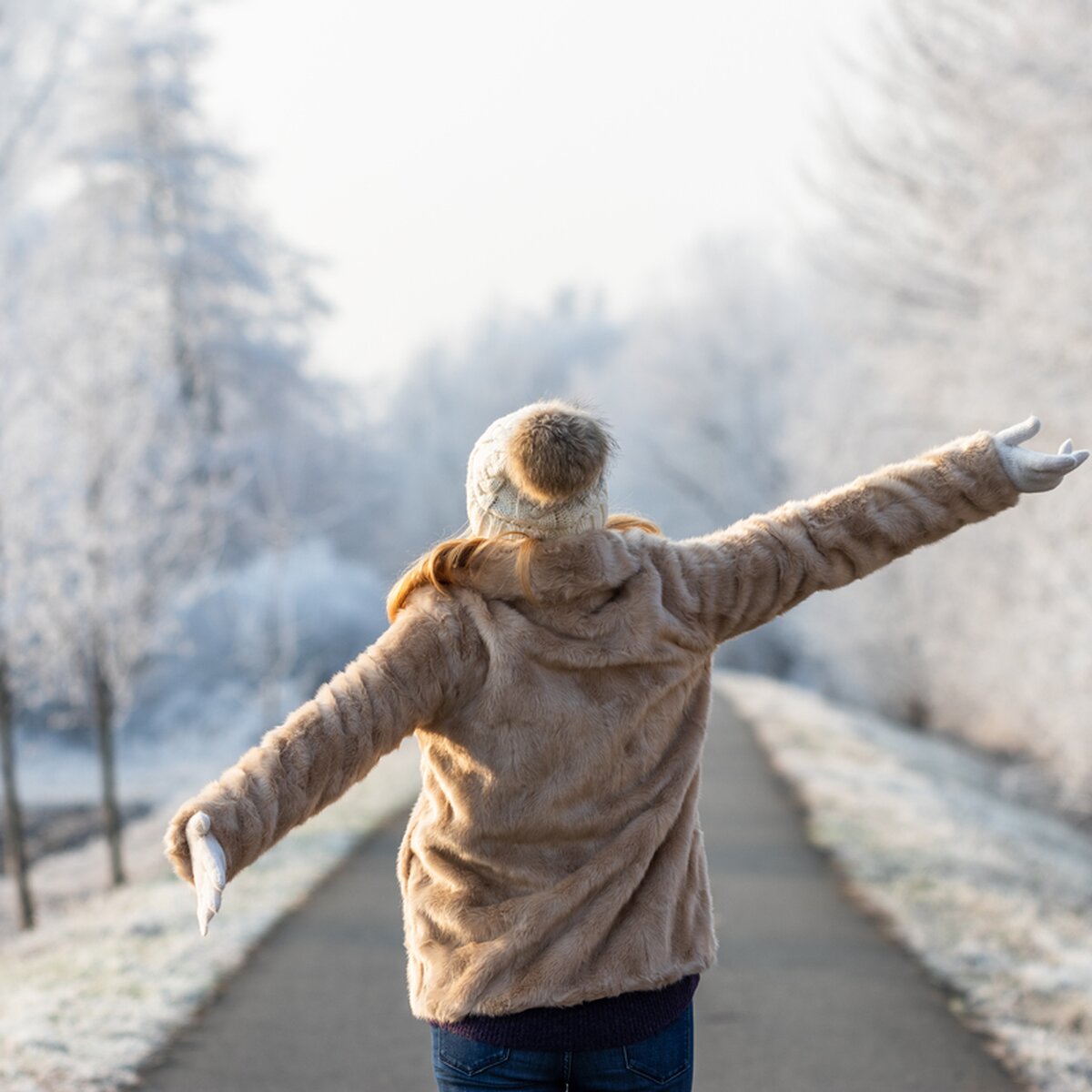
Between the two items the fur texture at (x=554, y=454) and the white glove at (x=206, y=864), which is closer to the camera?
the white glove at (x=206, y=864)

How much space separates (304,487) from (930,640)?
18.3 m

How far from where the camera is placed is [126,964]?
579 cm

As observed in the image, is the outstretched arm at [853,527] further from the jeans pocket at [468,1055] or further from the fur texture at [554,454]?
the jeans pocket at [468,1055]

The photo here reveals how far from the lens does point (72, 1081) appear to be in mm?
4371

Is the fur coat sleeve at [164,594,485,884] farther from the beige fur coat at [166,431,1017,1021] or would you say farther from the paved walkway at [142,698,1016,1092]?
the paved walkway at [142,698,1016,1092]

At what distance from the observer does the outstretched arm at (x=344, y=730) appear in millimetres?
2064

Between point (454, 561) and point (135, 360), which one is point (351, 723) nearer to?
point (454, 561)

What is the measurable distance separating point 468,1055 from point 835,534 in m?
1.11

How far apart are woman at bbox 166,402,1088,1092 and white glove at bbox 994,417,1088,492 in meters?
0.57

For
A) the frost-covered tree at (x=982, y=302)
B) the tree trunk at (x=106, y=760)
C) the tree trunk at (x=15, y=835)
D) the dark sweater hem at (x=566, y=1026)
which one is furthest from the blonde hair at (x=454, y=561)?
the tree trunk at (x=106, y=760)

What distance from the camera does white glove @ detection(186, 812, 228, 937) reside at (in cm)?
195

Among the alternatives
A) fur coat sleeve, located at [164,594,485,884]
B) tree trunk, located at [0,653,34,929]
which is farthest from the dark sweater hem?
tree trunk, located at [0,653,34,929]

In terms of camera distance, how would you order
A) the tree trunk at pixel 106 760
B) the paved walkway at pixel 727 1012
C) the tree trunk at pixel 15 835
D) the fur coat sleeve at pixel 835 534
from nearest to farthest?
the fur coat sleeve at pixel 835 534 → the paved walkway at pixel 727 1012 → the tree trunk at pixel 15 835 → the tree trunk at pixel 106 760

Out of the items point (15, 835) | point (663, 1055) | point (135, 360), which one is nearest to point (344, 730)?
point (663, 1055)
